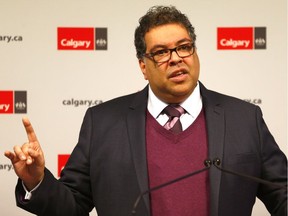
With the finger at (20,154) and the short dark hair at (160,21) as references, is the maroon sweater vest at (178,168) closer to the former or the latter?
the short dark hair at (160,21)

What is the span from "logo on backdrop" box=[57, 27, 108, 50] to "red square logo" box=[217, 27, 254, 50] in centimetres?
63

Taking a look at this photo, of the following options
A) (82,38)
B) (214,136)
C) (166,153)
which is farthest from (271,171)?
(82,38)

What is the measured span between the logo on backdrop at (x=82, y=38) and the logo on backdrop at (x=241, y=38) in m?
0.63

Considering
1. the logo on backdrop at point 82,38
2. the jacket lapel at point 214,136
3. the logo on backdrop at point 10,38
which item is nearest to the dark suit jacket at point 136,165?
the jacket lapel at point 214,136

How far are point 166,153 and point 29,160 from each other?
494 mm

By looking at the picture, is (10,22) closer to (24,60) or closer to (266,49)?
(24,60)

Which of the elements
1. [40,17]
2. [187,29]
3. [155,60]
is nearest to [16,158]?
[155,60]

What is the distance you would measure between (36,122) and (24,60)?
1.13 feet

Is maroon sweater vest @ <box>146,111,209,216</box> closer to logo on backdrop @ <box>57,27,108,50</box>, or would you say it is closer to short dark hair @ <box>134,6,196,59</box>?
short dark hair @ <box>134,6,196,59</box>

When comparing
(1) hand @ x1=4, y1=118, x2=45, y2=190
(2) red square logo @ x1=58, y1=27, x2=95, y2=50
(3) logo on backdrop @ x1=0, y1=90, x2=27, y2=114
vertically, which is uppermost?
(2) red square logo @ x1=58, y1=27, x2=95, y2=50

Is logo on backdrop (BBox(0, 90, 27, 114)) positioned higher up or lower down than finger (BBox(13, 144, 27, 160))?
higher up

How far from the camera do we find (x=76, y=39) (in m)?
2.85

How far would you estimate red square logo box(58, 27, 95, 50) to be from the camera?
9.33 feet

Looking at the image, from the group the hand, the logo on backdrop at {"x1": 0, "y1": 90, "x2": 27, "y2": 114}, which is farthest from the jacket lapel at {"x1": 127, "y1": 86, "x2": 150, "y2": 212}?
the logo on backdrop at {"x1": 0, "y1": 90, "x2": 27, "y2": 114}
